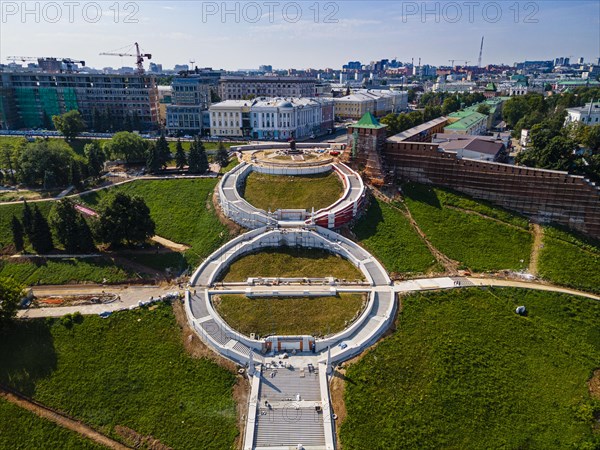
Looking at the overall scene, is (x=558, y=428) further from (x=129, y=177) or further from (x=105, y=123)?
(x=105, y=123)

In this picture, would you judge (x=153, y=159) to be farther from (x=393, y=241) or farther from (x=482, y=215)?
(x=482, y=215)

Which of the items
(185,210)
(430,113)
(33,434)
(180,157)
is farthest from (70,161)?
(430,113)

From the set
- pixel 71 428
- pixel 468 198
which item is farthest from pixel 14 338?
pixel 468 198

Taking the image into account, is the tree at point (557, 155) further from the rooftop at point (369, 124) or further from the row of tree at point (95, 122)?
the row of tree at point (95, 122)

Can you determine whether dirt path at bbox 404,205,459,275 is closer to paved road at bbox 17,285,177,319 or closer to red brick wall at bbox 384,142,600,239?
red brick wall at bbox 384,142,600,239

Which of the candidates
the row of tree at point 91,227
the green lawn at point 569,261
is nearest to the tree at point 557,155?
the green lawn at point 569,261
